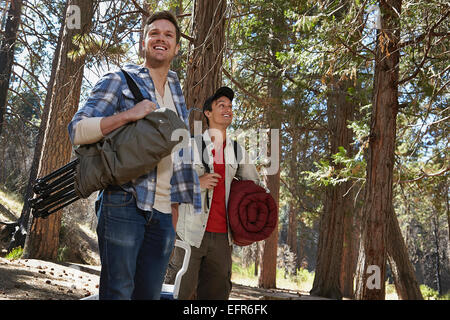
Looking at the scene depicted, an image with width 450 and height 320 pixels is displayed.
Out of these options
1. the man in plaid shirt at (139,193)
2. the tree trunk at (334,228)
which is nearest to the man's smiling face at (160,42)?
the man in plaid shirt at (139,193)

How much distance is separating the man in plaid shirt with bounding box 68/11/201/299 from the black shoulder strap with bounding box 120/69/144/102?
0.02m

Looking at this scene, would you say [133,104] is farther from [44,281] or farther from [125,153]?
[44,281]

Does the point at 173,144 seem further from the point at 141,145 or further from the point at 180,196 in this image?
the point at 180,196

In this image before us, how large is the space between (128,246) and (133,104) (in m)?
0.77

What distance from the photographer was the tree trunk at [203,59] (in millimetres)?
4793

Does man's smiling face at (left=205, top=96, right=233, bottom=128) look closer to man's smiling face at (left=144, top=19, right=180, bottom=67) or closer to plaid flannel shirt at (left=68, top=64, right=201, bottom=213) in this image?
plaid flannel shirt at (left=68, top=64, right=201, bottom=213)

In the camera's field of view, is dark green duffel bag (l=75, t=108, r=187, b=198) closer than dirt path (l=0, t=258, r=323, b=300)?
Yes

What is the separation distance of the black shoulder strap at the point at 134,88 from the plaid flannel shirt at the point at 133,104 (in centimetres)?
2

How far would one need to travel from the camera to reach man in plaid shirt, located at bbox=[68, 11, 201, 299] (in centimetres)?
212

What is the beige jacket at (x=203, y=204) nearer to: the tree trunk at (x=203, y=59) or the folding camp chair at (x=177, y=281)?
the folding camp chair at (x=177, y=281)

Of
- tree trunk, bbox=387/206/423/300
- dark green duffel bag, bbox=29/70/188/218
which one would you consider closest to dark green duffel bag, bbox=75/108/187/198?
dark green duffel bag, bbox=29/70/188/218

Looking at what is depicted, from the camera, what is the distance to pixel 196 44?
195 inches

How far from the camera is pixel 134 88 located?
2.40 meters

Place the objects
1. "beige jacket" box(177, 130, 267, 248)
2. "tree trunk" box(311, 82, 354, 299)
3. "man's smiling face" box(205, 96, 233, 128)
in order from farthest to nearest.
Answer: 1. "tree trunk" box(311, 82, 354, 299)
2. "man's smiling face" box(205, 96, 233, 128)
3. "beige jacket" box(177, 130, 267, 248)
